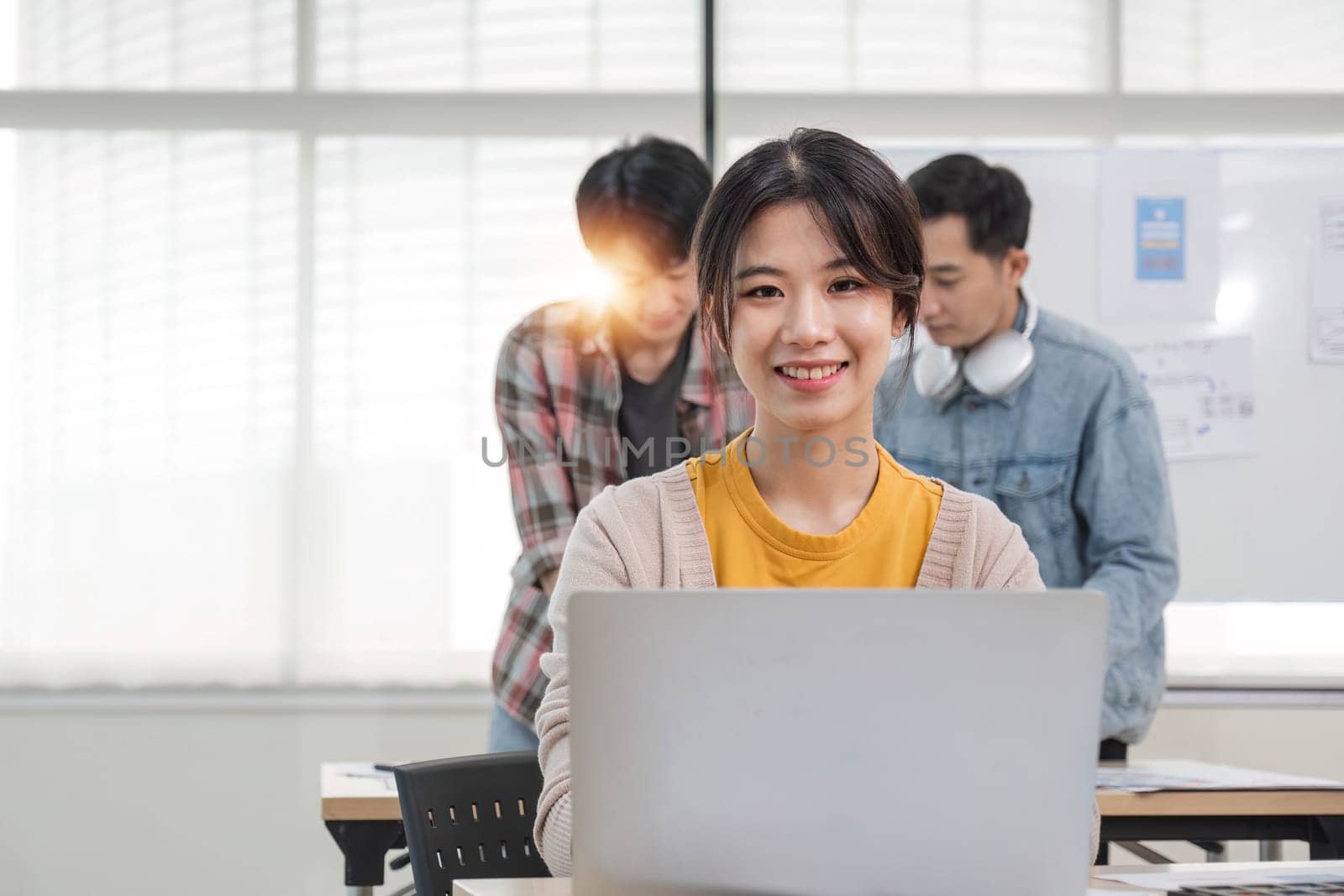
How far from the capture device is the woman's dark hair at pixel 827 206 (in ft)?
4.07

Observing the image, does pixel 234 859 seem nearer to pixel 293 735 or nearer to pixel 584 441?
pixel 293 735

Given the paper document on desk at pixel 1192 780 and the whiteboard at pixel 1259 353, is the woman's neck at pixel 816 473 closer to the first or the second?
the paper document on desk at pixel 1192 780

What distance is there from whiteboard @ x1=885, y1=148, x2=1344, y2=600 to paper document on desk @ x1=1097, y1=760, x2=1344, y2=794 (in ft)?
3.27

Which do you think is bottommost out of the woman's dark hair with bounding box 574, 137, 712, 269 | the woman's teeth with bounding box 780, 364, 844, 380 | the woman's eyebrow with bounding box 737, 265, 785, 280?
the woman's teeth with bounding box 780, 364, 844, 380

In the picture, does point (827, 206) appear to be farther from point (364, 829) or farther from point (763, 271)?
point (364, 829)

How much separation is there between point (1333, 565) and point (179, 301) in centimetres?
289

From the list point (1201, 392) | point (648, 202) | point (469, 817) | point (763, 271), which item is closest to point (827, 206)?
point (763, 271)

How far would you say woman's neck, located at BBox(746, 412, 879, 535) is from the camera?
1.29 m

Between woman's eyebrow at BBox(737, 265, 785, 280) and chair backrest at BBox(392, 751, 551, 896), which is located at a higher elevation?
woman's eyebrow at BBox(737, 265, 785, 280)

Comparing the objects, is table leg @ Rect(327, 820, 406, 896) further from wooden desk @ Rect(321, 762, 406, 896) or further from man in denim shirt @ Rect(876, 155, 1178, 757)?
man in denim shirt @ Rect(876, 155, 1178, 757)

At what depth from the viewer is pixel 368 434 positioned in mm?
3402

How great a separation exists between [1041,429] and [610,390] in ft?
2.76

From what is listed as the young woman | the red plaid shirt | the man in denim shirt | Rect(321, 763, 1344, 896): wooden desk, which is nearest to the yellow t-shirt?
the young woman

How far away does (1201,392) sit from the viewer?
3.21 metres
